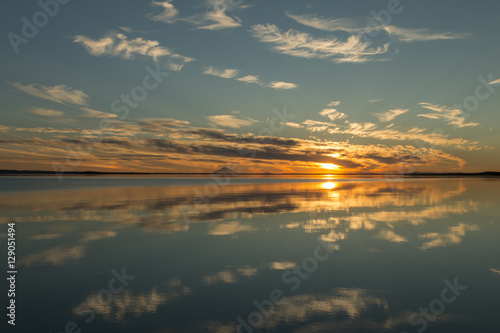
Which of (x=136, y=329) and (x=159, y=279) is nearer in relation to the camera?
(x=136, y=329)

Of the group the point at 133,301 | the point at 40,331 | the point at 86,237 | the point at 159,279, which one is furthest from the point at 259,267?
the point at 86,237

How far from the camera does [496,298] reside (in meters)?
8.92

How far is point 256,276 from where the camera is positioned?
34.7 feet

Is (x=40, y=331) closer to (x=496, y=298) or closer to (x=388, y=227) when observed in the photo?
(x=496, y=298)

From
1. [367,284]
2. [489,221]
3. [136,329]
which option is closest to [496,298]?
[367,284]

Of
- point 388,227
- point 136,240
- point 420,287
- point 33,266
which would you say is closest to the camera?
point 420,287

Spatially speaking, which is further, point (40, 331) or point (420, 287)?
point (420, 287)

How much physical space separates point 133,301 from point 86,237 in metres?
8.53

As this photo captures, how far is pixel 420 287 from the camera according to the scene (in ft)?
32.1

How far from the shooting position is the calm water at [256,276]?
25.0 ft

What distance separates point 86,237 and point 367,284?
41.0ft

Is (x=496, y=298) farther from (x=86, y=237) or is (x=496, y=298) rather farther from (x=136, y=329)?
(x=86, y=237)

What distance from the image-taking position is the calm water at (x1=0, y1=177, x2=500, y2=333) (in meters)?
7.61

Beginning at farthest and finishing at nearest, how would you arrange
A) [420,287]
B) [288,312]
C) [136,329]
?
[420,287] → [288,312] → [136,329]
